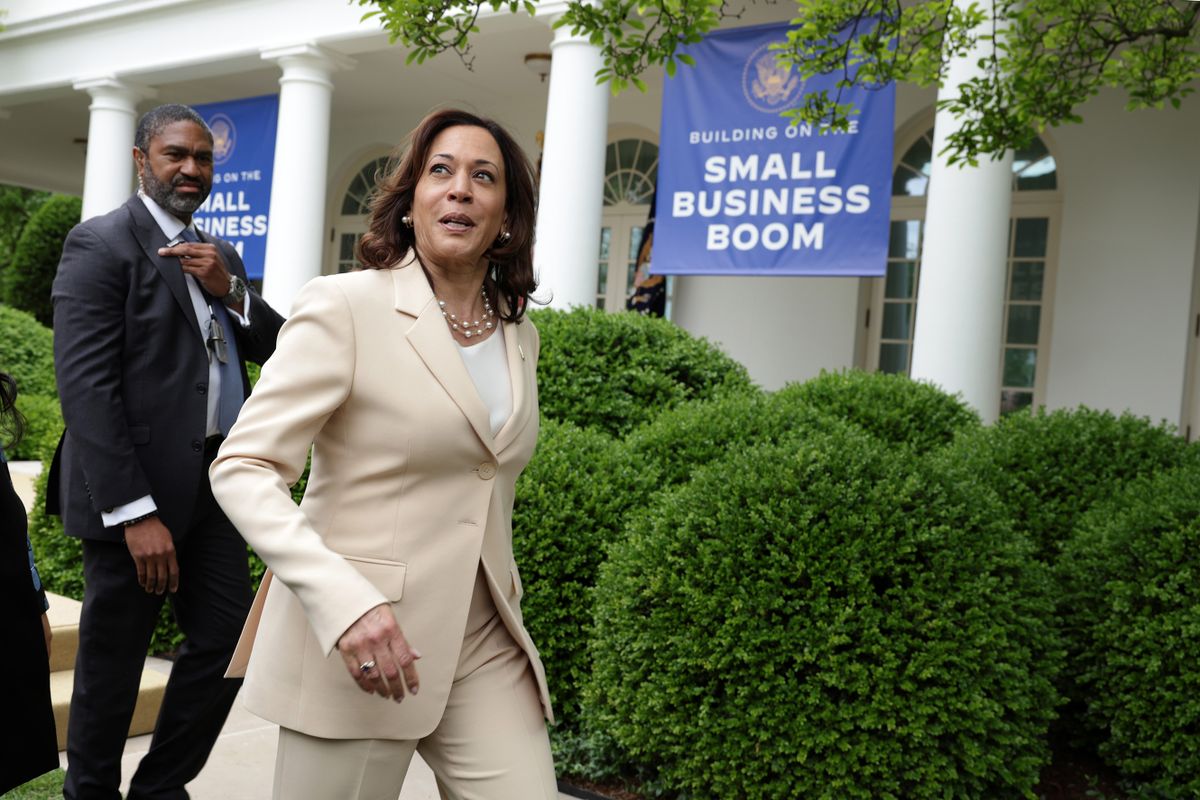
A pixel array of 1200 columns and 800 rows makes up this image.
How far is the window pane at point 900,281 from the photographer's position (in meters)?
12.4

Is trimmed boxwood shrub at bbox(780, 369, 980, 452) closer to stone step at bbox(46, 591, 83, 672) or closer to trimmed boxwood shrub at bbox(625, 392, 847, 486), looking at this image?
trimmed boxwood shrub at bbox(625, 392, 847, 486)

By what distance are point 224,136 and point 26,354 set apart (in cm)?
349

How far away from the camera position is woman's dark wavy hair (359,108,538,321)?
229cm

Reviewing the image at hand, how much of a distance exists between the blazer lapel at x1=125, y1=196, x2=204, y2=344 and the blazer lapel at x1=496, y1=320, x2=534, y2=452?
1426mm

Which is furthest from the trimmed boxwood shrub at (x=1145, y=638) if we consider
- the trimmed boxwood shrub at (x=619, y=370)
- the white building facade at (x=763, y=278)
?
the white building facade at (x=763, y=278)

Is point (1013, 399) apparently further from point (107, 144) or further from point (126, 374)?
point (107, 144)

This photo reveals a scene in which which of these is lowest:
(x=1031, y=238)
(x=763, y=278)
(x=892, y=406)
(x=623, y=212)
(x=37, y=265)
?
(x=892, y=406)

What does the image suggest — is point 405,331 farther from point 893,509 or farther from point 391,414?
point 893,509

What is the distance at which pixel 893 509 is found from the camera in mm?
3873

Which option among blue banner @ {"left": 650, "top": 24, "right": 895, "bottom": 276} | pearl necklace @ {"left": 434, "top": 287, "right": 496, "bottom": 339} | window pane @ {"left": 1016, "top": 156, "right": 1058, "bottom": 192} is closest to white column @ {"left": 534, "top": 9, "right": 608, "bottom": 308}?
blue banner @ {"left": 650, "top": 24, "right": 895, "bottom": 276}

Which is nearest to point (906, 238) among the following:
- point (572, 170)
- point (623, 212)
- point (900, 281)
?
point (900, 281)

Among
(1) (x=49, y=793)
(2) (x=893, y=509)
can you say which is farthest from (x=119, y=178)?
(2) (x=893, y=509)

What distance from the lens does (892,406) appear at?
6.71m

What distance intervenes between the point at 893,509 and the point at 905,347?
9003mm
